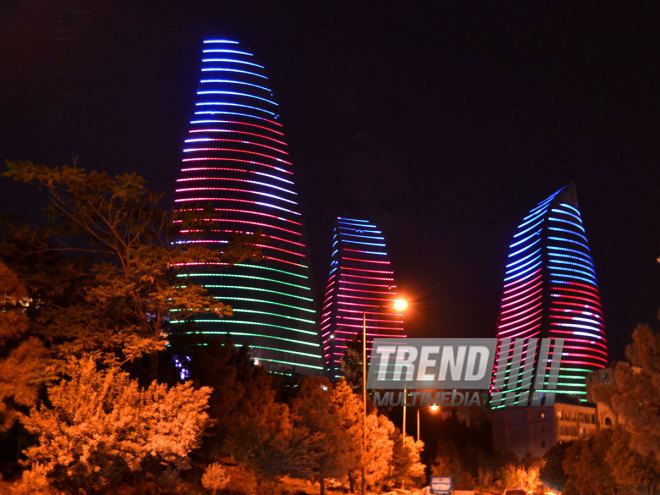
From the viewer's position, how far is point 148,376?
31328 millimetres

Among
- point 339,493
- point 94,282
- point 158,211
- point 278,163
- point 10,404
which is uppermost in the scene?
point 278,163

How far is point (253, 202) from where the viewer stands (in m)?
178

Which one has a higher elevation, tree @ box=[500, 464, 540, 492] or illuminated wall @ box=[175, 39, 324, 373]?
illuminated wall @ box=[175, 39, 324, 373]

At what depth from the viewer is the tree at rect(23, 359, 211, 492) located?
20.5 meters

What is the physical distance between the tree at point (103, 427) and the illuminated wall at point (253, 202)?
144m

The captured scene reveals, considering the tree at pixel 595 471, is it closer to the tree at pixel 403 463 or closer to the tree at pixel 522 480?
the tree at pixel 403 463

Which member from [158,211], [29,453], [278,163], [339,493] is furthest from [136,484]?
[278,163]

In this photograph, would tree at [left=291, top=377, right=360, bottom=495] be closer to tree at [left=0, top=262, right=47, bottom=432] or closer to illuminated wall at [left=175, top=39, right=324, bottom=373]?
tree at [left=0, top=262, right=47, bottom=432]

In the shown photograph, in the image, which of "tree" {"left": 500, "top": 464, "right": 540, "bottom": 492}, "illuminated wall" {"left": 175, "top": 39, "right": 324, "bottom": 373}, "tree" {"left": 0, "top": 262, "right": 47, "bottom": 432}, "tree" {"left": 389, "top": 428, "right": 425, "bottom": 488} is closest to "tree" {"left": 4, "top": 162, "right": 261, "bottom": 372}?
"tree" {"left": 0, "top": 262, "right": 47, "bottom": 432}

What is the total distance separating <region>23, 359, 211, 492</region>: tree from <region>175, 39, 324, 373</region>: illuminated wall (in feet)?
472

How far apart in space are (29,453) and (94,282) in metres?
8.35

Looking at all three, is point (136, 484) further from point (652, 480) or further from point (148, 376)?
point (652, 480)

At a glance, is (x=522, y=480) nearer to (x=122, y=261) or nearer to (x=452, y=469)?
(x=452, y=469)

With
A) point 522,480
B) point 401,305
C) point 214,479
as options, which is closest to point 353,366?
point 522,480
